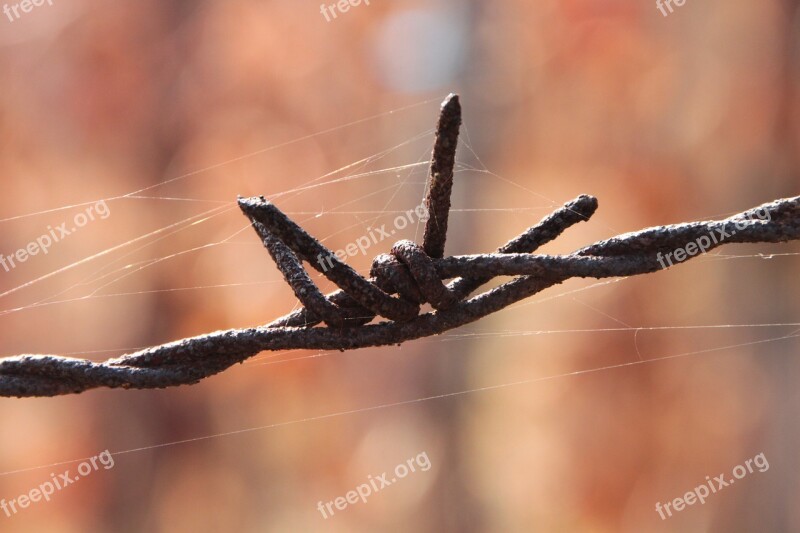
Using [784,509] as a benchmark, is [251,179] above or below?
above

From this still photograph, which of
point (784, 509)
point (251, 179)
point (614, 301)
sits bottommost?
point (784, 509)

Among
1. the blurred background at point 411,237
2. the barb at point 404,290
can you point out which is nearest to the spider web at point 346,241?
the blurred background at point 411,237

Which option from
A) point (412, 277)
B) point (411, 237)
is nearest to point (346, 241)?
point (411, 237)

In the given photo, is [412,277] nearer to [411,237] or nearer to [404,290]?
[404,290]

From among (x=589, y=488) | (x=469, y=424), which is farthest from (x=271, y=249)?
(x=589, y=488)

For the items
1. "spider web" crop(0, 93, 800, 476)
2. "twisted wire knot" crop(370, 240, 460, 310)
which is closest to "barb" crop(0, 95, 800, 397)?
"twisted wire knot" crop(370, 240, 460, 310)

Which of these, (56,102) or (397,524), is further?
(56,102)

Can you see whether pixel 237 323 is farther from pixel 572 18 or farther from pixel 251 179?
pixel 572 18
